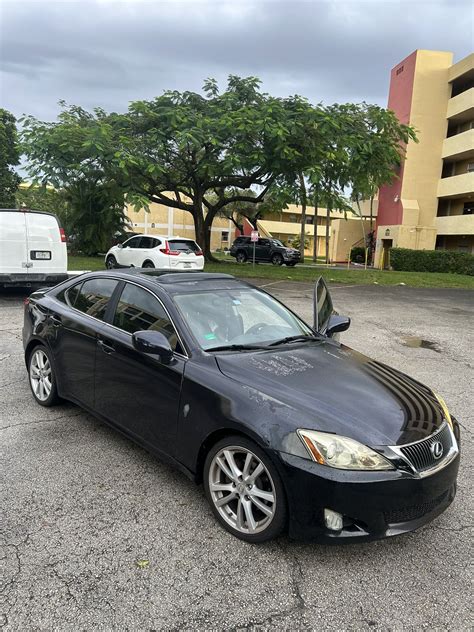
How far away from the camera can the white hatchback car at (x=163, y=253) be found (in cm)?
1633

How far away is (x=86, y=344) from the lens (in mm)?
3965

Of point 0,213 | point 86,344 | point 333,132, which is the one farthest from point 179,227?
point 86,344

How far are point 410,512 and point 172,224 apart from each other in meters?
62.1

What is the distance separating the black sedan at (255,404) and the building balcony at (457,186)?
1204 inches

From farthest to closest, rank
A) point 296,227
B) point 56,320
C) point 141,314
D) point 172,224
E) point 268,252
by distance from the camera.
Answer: point 296,227, point 172,224, point 268,252, point 56,320, point 141,314

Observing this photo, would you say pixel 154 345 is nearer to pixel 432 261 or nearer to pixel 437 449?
pixel 437 449

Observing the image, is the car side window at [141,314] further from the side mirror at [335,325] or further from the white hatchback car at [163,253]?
the white hatchback car at [163,253]

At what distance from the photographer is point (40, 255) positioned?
9750mm

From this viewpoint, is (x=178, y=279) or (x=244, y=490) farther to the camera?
(x=178, y=279)

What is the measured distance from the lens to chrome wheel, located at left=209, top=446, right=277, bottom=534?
2.64m

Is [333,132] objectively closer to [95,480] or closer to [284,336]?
[284,336]

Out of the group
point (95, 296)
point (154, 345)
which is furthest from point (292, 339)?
point (95, 296)

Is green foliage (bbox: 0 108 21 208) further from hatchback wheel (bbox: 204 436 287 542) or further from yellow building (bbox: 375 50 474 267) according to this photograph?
hatchback wheel (bbox: 204 436 287 542)

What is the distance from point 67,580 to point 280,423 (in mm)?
1325
